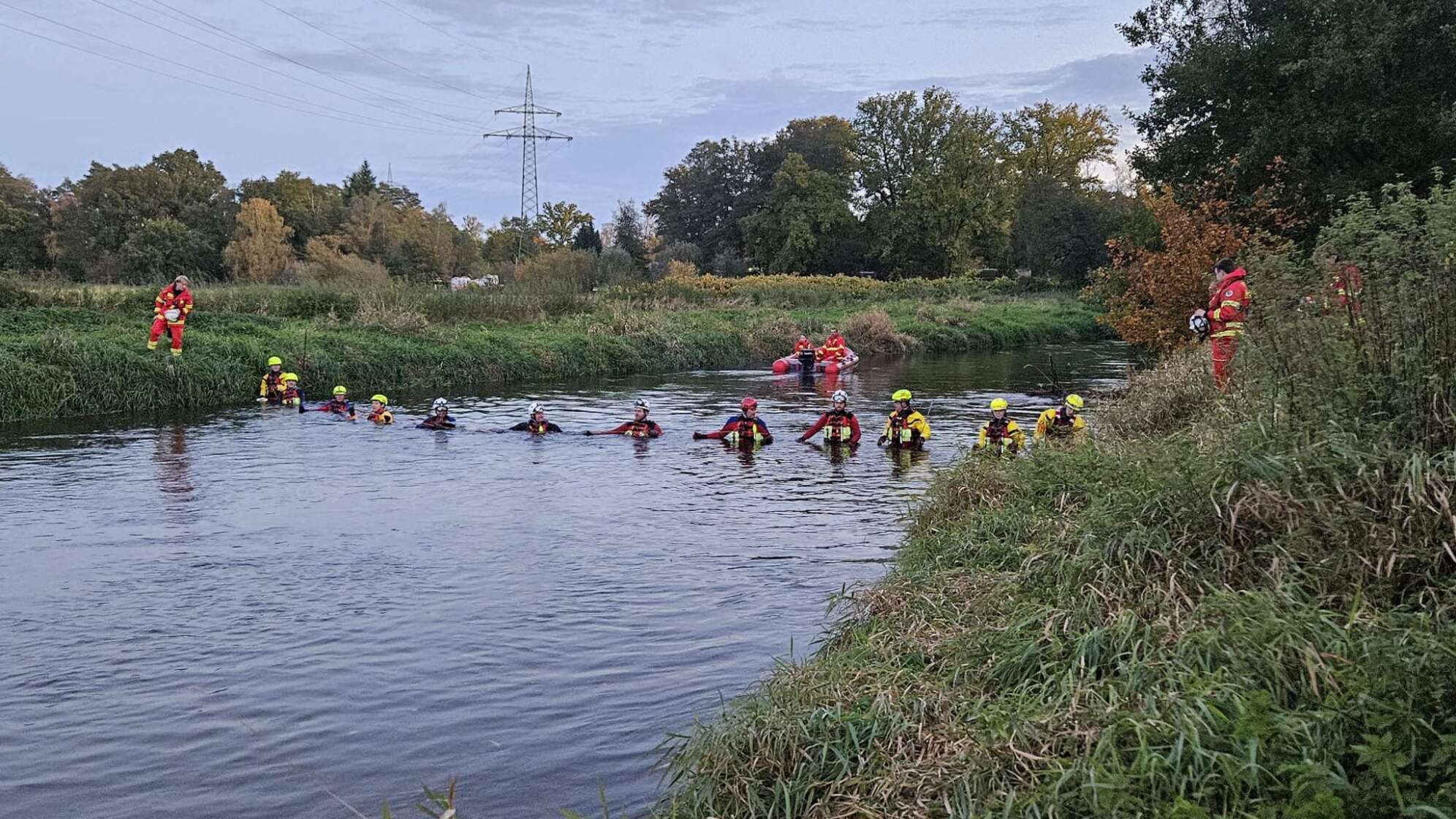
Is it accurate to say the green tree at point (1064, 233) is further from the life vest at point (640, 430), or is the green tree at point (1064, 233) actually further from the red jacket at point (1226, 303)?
the red jacket at point (1226, 303)

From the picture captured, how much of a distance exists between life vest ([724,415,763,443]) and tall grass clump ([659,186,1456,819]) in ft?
31.2

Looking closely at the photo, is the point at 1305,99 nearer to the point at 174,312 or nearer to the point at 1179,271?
the point at 1179,271

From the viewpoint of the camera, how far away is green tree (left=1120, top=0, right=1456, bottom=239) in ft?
61.2

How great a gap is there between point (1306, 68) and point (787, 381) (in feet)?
40.7

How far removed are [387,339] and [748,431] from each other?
510 inches

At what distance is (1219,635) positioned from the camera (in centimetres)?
438

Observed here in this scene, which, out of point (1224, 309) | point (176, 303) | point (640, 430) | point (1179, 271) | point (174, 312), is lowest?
point (640, 430)

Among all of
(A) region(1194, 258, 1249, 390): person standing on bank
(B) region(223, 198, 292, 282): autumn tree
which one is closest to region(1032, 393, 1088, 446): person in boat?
(A) region(1194, 258, 1249, 390): person standing on bank

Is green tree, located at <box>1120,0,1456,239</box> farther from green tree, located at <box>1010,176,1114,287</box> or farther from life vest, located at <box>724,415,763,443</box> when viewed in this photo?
green tree, located at <box>1010,176,1114,287</box>

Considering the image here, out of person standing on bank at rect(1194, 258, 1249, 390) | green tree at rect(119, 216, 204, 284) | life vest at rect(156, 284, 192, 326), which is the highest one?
green tree at rect(119, 216, 204, 284)

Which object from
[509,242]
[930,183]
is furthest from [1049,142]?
[509,242]

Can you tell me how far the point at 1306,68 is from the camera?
775 inches

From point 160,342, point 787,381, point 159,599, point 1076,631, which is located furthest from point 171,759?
point 787,381

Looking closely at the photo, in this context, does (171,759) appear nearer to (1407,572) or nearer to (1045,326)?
(1407,572)
